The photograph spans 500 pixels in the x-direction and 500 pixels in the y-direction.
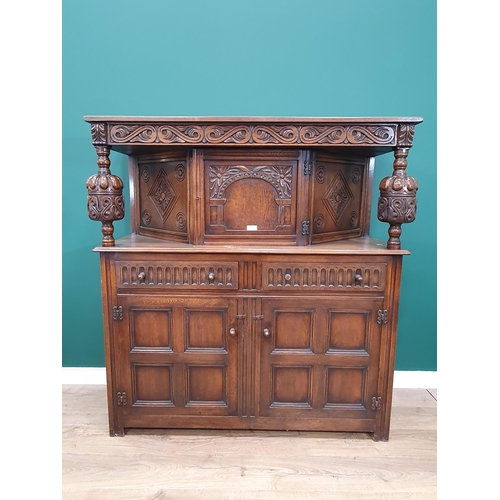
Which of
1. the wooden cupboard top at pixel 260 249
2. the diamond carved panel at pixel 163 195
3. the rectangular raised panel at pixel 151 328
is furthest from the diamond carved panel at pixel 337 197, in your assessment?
the rectangular raised panel at pixel 151 328

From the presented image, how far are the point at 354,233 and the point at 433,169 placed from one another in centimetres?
78

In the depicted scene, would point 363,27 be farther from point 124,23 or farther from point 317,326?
point 317,326

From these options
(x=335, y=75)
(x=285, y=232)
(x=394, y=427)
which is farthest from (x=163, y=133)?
(x=394, y=427)

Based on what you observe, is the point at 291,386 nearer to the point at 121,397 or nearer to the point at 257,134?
the point at 121,397

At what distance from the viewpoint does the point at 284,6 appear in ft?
7.82

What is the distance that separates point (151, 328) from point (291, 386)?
876mm

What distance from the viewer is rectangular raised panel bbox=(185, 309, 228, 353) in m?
2.04

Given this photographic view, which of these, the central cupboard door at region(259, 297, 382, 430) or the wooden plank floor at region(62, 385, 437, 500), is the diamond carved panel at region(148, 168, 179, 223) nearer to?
the central cupboard door at region(259, 297, 382, 430)

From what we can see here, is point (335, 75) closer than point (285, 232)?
No

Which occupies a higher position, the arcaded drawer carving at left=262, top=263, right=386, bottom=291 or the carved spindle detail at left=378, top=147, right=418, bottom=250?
the carved spindle detail at left=378, top=147, right=418, bottom=250

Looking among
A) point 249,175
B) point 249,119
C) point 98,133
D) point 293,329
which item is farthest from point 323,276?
point 98,133

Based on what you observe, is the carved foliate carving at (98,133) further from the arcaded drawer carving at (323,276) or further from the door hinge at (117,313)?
the arcaded drawer carving at (323,276)

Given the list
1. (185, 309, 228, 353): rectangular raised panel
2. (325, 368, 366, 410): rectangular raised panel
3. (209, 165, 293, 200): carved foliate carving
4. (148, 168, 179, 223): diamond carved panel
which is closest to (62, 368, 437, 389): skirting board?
(325, 368, 366, 410): rectangular raised panel

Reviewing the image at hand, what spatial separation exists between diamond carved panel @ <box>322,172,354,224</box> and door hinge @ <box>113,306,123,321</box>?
1.35 meters
